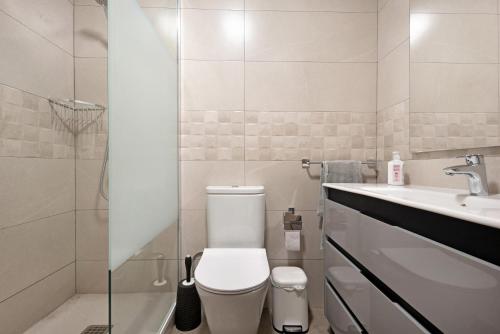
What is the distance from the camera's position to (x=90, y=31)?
153 centimetres

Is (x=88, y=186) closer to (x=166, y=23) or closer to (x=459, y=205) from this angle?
(x=166, y=23)

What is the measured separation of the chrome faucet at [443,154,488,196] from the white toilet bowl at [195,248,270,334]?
2.92 ft

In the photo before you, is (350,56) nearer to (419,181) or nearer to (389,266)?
(419,181)

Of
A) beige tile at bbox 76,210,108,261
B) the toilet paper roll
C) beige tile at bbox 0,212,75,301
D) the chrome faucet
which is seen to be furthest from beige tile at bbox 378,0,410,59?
beige tile at bbox 0,212,75,301

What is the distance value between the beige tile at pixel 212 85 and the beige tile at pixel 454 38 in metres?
1.03

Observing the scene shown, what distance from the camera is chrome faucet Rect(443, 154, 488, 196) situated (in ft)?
2.68

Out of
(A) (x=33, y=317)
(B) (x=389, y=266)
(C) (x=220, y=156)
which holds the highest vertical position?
(C) (x=220, y=156)

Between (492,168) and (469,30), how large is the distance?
1.84 ft

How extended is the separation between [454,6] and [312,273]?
1.64 m

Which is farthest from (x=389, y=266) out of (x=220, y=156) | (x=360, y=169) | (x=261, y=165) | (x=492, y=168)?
(x=220, y=156)

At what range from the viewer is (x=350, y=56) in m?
1.66

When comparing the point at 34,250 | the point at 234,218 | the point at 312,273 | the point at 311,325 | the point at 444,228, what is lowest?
the point at 311,325

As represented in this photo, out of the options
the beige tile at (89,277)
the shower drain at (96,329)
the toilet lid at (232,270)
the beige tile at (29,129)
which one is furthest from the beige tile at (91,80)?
the shower drain at (96,329)

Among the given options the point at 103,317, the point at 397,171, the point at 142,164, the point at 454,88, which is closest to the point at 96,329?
the point at 103,317
